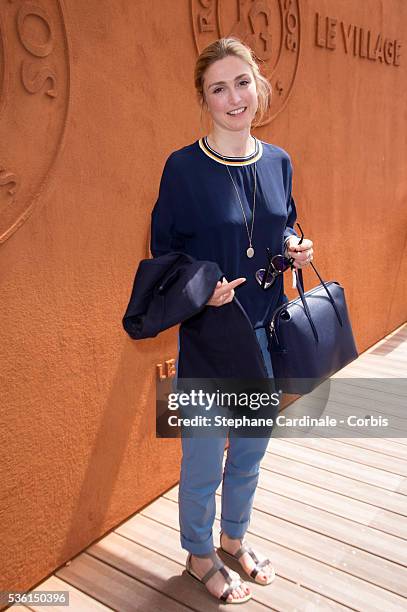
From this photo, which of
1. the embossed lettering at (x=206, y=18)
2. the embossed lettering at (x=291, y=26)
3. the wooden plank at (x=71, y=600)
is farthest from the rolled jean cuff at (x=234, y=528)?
the embossed lettering at (x=291, y=26)

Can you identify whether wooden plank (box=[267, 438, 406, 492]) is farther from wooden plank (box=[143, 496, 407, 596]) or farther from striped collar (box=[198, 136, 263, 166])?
striped collar (box=[198, 136, 263, 166])

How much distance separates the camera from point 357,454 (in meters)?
3.00

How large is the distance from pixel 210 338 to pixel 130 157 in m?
0.91

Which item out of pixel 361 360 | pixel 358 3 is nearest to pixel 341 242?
pixel 361 360

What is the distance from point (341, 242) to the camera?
3914 mm

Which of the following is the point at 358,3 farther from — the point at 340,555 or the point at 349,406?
the point at 340,555

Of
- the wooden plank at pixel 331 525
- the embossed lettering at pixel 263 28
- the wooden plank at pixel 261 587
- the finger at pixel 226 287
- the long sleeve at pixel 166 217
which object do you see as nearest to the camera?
the finger at pixel 226 287

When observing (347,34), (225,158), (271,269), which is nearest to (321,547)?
(271,269)

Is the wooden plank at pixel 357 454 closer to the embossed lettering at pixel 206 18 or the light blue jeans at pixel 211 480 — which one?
the light blue jeans at pixel 211 480

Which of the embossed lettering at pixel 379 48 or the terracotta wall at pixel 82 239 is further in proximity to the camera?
the embossed lettering at pixel 379 48

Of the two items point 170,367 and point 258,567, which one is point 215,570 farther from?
point 170,367

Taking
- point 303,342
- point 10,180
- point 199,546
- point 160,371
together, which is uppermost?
point 10,180

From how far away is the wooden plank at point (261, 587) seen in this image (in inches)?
78.5

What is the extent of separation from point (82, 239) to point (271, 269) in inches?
29.5
